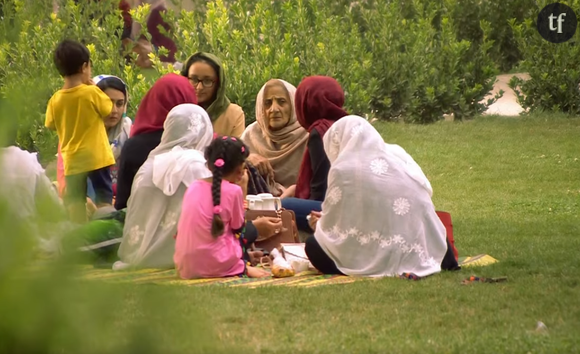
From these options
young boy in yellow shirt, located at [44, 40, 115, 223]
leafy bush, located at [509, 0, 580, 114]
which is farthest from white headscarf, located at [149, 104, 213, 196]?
leafy bush, located at [509, 0, 580, 114]

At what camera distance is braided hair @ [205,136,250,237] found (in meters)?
5.14

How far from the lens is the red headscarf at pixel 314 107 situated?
6.23 metres

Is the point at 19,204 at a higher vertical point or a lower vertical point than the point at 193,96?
higher

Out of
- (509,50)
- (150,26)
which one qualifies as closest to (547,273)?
(509,50)

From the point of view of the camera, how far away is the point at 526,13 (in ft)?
42.1

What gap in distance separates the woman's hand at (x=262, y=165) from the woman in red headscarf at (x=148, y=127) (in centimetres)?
65

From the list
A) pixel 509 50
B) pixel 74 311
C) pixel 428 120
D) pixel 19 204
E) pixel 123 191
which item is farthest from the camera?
pixel 509 50

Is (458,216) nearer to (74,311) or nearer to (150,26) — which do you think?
(74,311)

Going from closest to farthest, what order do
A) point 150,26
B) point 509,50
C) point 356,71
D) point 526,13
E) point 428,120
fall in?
point 356,71
point 428,120
point 526,13
point 509,50
point 150,26

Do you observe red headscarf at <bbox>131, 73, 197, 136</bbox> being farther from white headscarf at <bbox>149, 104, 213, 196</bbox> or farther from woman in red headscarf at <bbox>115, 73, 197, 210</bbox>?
white headscarf at <bbox>149, 104, 213, 196</bbox>

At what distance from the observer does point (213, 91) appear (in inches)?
278

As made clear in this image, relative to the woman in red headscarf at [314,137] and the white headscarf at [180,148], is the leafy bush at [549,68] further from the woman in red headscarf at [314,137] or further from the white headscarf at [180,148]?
the white headscarf at [180,148]

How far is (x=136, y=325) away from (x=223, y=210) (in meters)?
4.12

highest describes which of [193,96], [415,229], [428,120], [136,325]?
[136,325]
